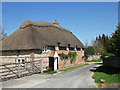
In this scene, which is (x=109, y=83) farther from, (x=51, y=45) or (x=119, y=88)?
(x=51, y=45)

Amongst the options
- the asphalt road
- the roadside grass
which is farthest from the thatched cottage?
the roadside grass

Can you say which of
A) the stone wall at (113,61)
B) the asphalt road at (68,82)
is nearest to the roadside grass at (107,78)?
the asphalt road at (68,82)

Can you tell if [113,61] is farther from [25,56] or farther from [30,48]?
[25,56]

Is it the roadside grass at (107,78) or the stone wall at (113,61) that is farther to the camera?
the stone wall at (113,61)

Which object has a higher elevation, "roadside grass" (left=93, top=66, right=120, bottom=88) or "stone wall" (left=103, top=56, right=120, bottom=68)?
"stone wall" (left=103, top=56, right=120, bottom=68)

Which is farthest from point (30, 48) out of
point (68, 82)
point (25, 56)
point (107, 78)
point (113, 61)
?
point (113, 61)

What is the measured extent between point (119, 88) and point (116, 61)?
337 inches

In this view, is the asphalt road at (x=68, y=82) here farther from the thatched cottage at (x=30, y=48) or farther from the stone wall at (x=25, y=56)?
the thatched cottage at (x=30, y=48)

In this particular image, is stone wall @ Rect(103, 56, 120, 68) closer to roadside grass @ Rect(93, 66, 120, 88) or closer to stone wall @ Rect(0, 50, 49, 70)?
roadside grass @ Rect(93, 66, 120, 88)

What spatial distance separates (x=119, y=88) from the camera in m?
8.62

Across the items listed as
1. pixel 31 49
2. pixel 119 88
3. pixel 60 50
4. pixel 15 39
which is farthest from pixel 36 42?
pixel 119 88

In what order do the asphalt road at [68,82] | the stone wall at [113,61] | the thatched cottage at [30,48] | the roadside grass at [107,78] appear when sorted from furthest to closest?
the thatched cottage at [30,48], the stone wall at [113,61], the roadside grass at [107,78], the asphalt road at [68,82]

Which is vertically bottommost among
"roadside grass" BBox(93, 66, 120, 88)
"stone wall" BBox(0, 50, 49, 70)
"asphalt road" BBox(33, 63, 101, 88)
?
"asphalt road" BBox(33, 63, 101, 88)

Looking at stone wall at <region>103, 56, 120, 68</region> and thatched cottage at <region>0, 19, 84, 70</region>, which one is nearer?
stone wall at <region>103, 56, 120, 68</region>
